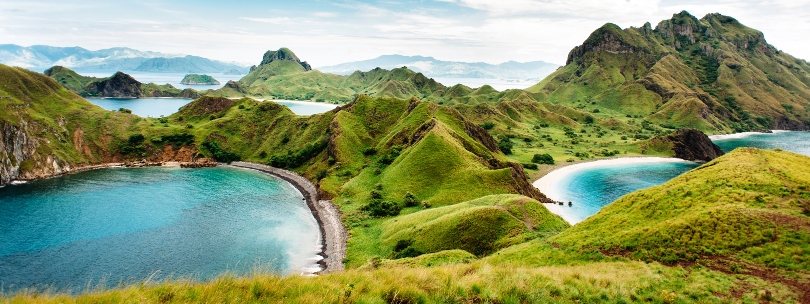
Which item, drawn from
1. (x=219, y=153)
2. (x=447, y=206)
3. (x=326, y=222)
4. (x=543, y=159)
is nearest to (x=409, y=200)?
(x=447, y=206)

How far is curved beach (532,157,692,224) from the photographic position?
98875mm

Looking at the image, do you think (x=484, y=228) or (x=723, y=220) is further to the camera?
(x=484, y=228)

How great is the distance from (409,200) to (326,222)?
18.4 meters

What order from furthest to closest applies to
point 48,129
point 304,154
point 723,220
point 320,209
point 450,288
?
point 304,154 < point 48,129 < point 320,209 < point 723,220 < point 450,288

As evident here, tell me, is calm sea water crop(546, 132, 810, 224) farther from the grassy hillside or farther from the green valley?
the grassy hillside

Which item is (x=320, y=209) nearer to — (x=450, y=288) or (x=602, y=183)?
(x=450, y=288)

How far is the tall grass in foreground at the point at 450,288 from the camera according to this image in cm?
1460

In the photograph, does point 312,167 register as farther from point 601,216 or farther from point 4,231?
point 601,216

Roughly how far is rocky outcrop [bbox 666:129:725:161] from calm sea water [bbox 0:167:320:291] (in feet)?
534

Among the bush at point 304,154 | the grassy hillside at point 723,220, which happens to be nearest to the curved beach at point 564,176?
the grassy hillside at point 723,220

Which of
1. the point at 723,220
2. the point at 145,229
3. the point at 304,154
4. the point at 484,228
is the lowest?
the point at 145,229

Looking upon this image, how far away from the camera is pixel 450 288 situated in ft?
58.4

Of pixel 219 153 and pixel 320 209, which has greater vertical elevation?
pixel 219 153

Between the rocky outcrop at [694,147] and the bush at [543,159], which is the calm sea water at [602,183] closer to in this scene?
the rocky outcrop at [694,147]
